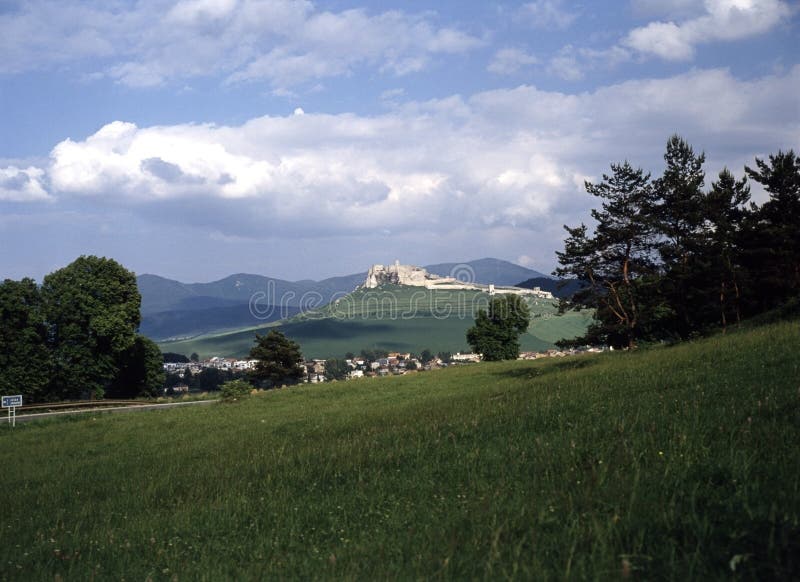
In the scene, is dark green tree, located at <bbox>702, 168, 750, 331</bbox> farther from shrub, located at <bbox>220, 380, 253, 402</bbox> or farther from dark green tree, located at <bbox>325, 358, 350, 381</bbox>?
dark green tree, located at <bbox>325, 358, 350, 381</bbox>

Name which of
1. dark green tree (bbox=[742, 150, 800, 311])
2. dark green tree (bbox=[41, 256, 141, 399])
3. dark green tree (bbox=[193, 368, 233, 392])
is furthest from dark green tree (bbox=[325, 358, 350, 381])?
dark green tree (bbox=[742, 150, 800, 311])

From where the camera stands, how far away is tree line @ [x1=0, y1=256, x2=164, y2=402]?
52.1 metres

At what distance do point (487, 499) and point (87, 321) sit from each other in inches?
2301

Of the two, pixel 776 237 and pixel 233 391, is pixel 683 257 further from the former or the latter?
pixel 233 391

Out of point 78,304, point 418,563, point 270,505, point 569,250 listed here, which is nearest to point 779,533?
point 418,563

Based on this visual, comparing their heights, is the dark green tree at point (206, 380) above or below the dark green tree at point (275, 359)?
below

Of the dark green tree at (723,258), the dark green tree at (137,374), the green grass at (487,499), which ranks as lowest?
the dark green tree at (137,374)

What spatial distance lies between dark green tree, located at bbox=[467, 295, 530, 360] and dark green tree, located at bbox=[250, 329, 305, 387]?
2981 cm

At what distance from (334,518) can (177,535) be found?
7.68ft

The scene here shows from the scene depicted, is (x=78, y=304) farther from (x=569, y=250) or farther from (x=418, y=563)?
(x=418, y=563)

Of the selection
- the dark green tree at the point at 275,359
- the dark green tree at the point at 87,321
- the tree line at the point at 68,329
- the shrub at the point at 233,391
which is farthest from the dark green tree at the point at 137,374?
the shrub at the point at 233,391

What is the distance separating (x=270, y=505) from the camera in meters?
8.56

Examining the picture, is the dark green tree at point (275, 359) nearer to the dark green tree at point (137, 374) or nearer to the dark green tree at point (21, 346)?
the dark green tree at point (137, 374)

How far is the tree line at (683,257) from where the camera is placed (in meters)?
39.2
